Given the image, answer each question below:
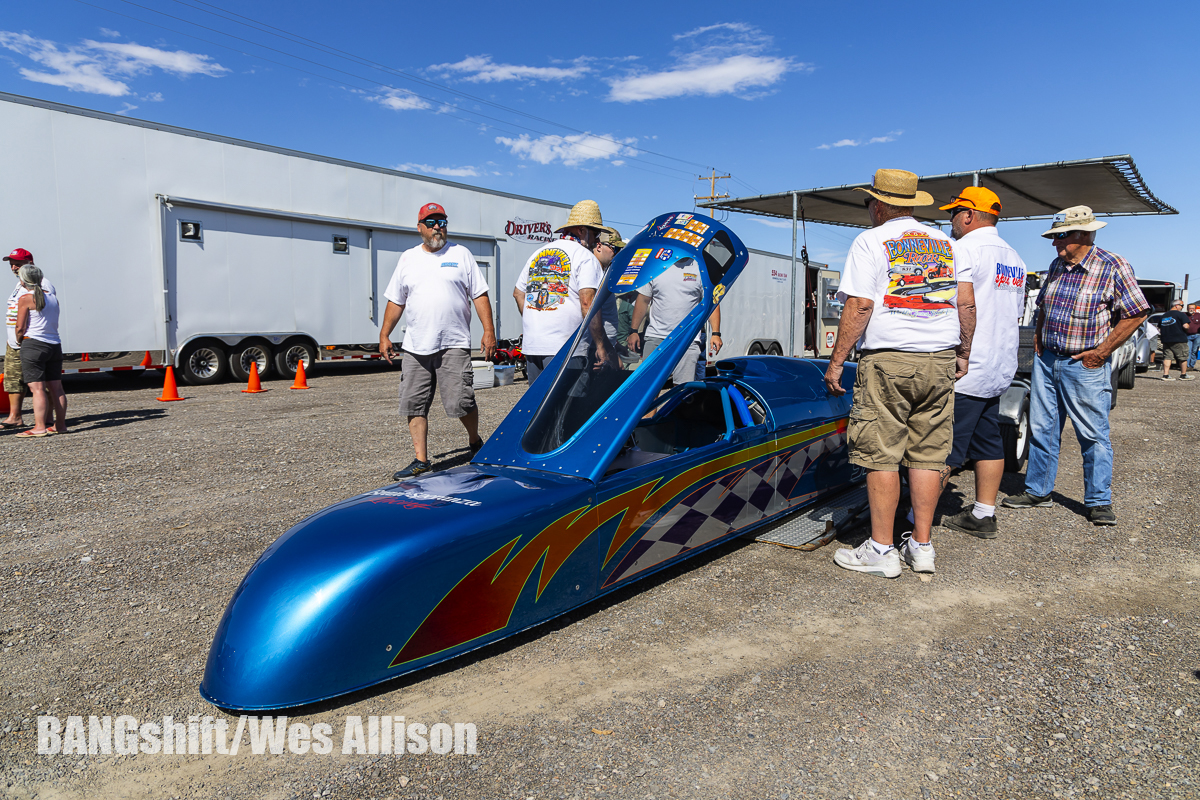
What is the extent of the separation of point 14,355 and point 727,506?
7.39 m

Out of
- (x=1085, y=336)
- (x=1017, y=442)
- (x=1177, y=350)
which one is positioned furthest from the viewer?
(x=1177, y=350)

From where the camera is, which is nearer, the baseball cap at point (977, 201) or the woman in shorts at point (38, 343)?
the baseball cap at point (977, 201)

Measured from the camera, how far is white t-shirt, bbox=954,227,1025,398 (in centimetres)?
411

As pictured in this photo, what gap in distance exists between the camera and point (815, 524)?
14.0ft

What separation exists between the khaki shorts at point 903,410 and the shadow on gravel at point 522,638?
95 centimetres

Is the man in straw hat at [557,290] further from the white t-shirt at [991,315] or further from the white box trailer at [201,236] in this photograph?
the white box trailer at [201,236]

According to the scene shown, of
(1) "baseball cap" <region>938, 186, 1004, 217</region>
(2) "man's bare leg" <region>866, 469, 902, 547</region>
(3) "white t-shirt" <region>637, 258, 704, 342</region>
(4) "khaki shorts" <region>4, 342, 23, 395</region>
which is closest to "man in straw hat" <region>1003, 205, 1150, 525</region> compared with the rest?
(1) "baseball cap" <region>938, 186, 1004, 217</region>

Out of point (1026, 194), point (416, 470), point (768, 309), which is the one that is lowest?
point (416, 470)

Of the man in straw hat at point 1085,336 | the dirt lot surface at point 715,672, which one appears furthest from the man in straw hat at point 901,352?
the man in straw hat at point 1085,336

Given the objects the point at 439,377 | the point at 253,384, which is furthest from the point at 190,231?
the point at 439,377

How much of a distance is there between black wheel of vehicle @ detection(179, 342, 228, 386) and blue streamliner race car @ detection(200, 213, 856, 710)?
1008 cm

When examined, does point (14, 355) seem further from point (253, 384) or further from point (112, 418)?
point (253, 384)

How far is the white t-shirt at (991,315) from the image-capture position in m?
4.11

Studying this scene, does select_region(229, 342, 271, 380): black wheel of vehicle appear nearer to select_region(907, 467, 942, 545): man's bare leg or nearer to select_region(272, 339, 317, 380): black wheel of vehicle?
select_region(272, 339, 317, 380): black wheel of vehicle
